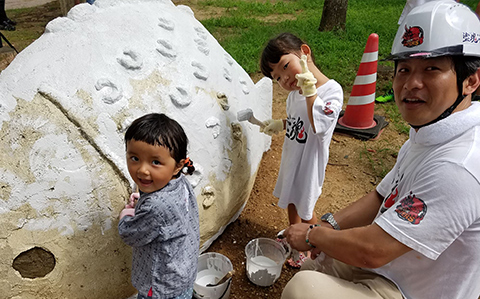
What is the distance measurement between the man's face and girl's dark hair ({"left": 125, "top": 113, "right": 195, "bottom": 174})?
975 mm

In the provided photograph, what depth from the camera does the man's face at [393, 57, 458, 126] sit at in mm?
1517

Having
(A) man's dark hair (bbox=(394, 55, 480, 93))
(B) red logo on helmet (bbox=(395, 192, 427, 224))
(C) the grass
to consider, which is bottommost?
(C) the grass

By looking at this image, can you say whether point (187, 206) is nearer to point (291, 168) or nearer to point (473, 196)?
point (291, 168)

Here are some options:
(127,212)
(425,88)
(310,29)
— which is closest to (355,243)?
(425,88)

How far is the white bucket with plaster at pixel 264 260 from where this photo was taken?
2494 millimetres

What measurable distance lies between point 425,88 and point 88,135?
1.53 meters

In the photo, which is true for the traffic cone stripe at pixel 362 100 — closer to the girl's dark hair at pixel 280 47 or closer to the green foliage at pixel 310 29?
the green foliage at pixel 310 29

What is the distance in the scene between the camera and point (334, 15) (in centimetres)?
839

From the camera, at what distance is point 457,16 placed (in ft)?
5.16

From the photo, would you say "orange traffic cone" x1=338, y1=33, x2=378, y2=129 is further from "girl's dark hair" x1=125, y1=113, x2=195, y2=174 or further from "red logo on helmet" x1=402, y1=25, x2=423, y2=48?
"girl's dark hair" x1=125, y1=113, x2=195, y2=174

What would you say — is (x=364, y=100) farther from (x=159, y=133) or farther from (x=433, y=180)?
(x=159, y=133)

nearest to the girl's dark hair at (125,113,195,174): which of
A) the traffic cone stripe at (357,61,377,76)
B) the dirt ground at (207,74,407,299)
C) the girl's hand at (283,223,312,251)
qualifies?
the girl's hand at (283,223,312,251)

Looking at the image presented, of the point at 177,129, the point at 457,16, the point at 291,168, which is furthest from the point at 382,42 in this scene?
the point at 177,129

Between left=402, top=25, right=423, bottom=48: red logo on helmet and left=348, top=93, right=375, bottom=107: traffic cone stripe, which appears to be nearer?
left=402, top=25, right=423, bottom=48: red logo on helmet
